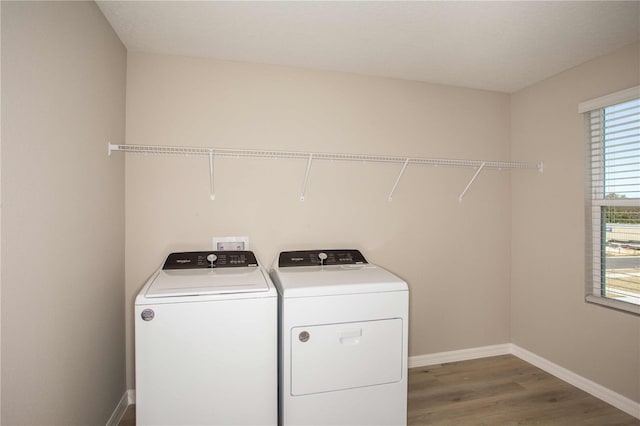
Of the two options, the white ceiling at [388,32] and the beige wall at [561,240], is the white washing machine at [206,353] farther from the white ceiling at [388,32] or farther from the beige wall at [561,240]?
the beige wall at [561,240]

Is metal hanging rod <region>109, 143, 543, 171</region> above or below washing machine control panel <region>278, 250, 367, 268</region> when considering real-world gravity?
above

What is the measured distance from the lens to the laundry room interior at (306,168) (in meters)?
1.30

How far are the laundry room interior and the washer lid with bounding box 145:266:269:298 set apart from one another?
1.02ft

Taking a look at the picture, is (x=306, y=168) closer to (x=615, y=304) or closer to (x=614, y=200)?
(x=614, y=200)

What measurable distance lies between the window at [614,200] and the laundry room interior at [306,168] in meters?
0.08

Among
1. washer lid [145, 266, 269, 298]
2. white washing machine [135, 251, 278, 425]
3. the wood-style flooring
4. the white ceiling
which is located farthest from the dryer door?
the white ceiling

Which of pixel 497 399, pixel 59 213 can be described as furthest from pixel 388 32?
pixel 497 399

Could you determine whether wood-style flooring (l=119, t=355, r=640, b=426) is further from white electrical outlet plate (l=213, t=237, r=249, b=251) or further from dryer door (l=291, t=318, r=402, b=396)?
white electrical outlet plate (l=213, t=237, r=249, b=251)

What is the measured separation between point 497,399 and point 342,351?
4.27 feet

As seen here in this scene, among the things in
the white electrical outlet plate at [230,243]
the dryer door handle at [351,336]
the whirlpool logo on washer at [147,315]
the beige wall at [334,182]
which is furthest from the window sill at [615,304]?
the whirlpool logo on washer at [147,315]

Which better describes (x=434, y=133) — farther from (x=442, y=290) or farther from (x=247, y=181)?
(x=247, y=181)

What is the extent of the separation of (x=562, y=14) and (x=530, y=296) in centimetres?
206

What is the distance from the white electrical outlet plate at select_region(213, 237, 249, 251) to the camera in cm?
228

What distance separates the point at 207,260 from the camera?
2125mm
